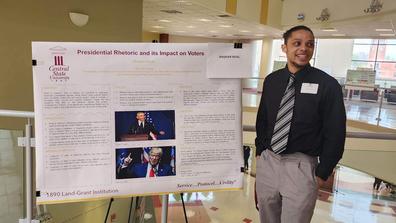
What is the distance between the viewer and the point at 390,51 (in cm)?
1664

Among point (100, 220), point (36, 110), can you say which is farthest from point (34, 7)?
point (36, 110)

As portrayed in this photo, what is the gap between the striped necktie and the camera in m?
1.83

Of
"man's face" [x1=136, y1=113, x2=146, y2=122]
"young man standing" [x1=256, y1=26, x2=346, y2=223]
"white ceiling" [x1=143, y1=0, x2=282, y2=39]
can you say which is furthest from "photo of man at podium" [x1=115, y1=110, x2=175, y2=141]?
"white ceiling" [x1=143, y1=0, x2=282, y2=39]

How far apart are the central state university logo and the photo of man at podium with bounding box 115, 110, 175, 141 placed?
0.97 ft

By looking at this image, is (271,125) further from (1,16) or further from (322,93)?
(1,16)

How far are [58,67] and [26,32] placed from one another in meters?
3.68

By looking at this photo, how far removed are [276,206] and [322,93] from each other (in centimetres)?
69

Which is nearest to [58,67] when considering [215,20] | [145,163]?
[145,163]

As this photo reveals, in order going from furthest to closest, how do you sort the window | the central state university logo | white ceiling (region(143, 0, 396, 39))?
the window → white ceiling (region(143, 0, 396, 39)) → the central state university logo

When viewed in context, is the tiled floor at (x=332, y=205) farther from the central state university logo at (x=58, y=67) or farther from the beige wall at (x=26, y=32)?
the central state university logo at (x=58, y=67)

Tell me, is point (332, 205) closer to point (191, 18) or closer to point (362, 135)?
point (362, 135)

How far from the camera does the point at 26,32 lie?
15.5 feet

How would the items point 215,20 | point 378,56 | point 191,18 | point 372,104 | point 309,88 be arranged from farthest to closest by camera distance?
point 378,56, point 215,20, point 191,18, point 372,104, point 309,88

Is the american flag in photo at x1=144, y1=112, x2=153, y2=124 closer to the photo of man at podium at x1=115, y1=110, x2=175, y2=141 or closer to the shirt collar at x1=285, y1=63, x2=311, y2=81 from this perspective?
the photo of man at podium at x1=115, y1=110, x2=175, y2=141
